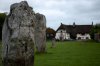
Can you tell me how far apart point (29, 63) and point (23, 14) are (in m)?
1.94

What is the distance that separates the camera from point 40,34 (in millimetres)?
22734

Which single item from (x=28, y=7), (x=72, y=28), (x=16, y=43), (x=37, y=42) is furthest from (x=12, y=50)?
(x=72, y=28)

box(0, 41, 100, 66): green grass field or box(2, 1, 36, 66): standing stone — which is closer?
box(2, 1, 36, 66): standing stone

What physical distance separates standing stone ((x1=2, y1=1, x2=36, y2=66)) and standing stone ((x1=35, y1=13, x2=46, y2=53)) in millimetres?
11080

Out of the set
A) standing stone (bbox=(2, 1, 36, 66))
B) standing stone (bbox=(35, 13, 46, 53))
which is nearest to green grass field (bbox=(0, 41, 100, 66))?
standing stone (bbox=(35, 13, 46, 53))

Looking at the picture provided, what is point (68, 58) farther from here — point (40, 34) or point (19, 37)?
point (19, 37)

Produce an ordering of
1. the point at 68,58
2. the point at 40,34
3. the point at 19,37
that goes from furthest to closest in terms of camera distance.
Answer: the point at 40,34, the point at 68,58, the point at 19,37

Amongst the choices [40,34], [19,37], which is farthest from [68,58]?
[19,37]

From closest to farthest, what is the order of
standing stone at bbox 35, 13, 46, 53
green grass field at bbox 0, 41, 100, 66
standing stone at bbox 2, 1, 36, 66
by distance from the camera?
standing stone at bbox 2, 1, 36, 66 < green grass field at bbox 0, 41, 100, 66 < standing stone at bbox 35, 13, 46, 53

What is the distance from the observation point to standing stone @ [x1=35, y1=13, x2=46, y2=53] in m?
22.3

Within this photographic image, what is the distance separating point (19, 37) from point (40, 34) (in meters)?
12.1

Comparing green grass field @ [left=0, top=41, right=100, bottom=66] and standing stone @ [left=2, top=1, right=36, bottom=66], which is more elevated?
standing stone @ [left=2, top=1, right=36, bottom=66]

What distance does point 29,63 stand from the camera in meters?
10.7

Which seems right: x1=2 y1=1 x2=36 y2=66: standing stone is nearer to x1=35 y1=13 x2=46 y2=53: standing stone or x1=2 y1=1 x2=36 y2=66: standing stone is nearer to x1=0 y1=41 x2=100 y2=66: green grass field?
x1=0 y1=41 x2=100 y2=66: green grass field
